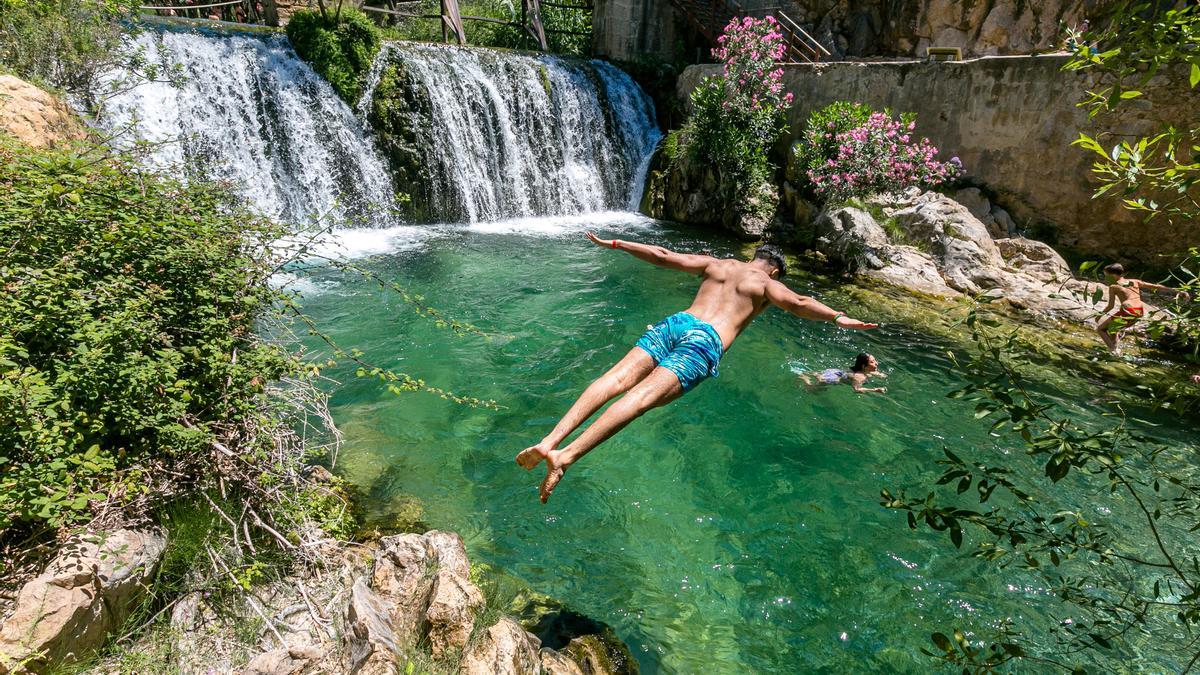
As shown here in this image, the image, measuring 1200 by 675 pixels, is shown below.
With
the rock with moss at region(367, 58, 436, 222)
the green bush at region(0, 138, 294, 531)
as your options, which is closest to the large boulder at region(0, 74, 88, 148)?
the green bush at region(0, 138, 294, 531)

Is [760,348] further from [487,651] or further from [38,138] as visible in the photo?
[38,138]

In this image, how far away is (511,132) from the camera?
1413 cm

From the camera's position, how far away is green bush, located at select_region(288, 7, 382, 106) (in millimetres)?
12344

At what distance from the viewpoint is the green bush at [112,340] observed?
8.52ft

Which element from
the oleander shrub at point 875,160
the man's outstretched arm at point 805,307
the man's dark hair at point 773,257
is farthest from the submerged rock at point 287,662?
the oleander shrub at point 875,160

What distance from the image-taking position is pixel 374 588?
3.28 metres

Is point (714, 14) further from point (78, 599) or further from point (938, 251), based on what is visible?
point (78, 599)

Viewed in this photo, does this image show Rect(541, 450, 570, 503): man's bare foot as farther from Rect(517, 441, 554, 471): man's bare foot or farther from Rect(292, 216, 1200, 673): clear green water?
Rect(292, 216, 1200, 673): clear green water

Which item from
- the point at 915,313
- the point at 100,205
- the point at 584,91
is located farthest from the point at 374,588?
the point at 584,91

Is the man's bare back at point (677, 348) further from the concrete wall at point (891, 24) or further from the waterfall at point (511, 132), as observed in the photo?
the concrete wall at point (891, 24)

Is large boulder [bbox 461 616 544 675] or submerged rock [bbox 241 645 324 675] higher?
large boulder [bbox 461 616 544 675]

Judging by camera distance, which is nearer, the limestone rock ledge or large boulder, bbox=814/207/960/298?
the limestone rock ledge

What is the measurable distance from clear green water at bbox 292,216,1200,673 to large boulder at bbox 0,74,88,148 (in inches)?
130

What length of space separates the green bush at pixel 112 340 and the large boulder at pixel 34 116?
2.24 meters
